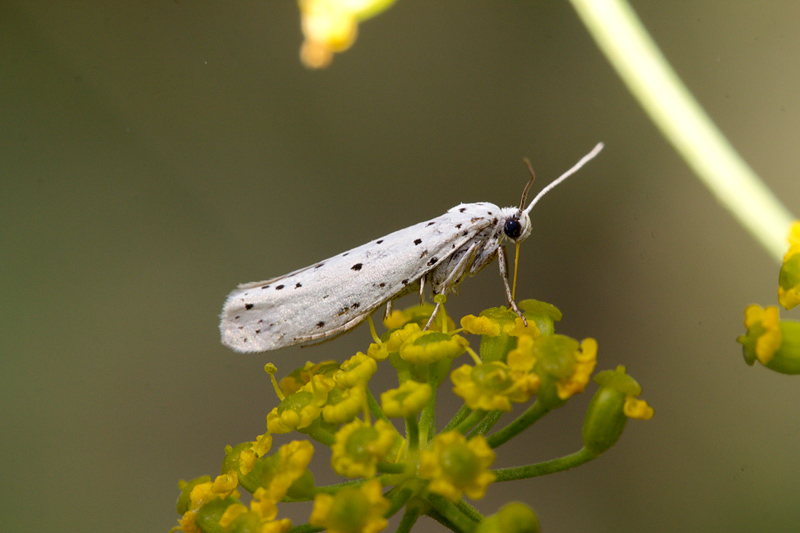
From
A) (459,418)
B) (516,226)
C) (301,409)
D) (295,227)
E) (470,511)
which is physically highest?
(295,227)

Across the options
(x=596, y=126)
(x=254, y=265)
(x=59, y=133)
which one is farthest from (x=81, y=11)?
(x=596, y=126)

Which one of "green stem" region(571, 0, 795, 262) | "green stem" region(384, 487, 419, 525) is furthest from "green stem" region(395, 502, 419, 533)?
"green stem" region(571, 0, 795, 262)

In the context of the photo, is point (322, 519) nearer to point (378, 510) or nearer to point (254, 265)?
point (378, 510)

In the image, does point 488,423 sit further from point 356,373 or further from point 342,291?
point 342,291

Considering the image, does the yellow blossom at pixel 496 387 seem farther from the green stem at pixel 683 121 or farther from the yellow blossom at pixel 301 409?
the green stem at pixel 683 121

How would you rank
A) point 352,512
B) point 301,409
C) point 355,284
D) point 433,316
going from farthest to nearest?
point 355,284, point 433,316, point 301,409, point 352,512

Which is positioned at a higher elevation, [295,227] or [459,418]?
[295,227]

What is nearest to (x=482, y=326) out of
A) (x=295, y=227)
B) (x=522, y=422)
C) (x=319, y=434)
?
(x=522, y=422)

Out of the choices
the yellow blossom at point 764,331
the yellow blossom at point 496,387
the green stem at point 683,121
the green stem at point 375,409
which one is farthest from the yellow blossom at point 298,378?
the green stem at point 683,121
